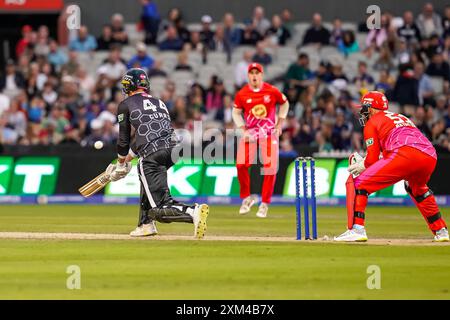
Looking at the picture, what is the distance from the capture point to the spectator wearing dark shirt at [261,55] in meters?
30.0

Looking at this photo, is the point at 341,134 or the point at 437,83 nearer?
the point at 341,134

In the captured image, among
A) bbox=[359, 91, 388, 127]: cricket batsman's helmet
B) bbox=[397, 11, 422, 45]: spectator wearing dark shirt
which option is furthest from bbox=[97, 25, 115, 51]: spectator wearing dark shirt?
bbox=[359, 91, 388, 127]: cricket batsman's helmet

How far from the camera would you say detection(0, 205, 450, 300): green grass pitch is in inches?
455

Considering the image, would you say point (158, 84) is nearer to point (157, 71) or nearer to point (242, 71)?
point (157, 71)

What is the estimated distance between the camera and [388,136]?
15492 mm

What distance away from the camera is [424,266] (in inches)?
526

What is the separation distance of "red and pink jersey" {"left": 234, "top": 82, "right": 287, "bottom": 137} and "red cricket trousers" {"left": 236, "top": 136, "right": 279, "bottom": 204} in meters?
0.19

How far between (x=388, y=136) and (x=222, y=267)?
348cm

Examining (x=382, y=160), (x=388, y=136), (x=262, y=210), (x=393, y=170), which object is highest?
(x=388, y=136)

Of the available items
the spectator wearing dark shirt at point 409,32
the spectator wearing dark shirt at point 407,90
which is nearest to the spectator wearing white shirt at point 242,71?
the spectator wearing dark shirt at point 407,90

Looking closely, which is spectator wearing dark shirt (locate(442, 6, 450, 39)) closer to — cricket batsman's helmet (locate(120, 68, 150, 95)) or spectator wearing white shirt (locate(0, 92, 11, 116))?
spectator wearing white shirt (locate(0, 92, 11, 116))

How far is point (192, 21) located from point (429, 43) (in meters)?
6.63

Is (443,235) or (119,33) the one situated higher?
(119,33)

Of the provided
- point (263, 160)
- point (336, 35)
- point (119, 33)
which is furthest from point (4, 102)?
point (263, 160)
